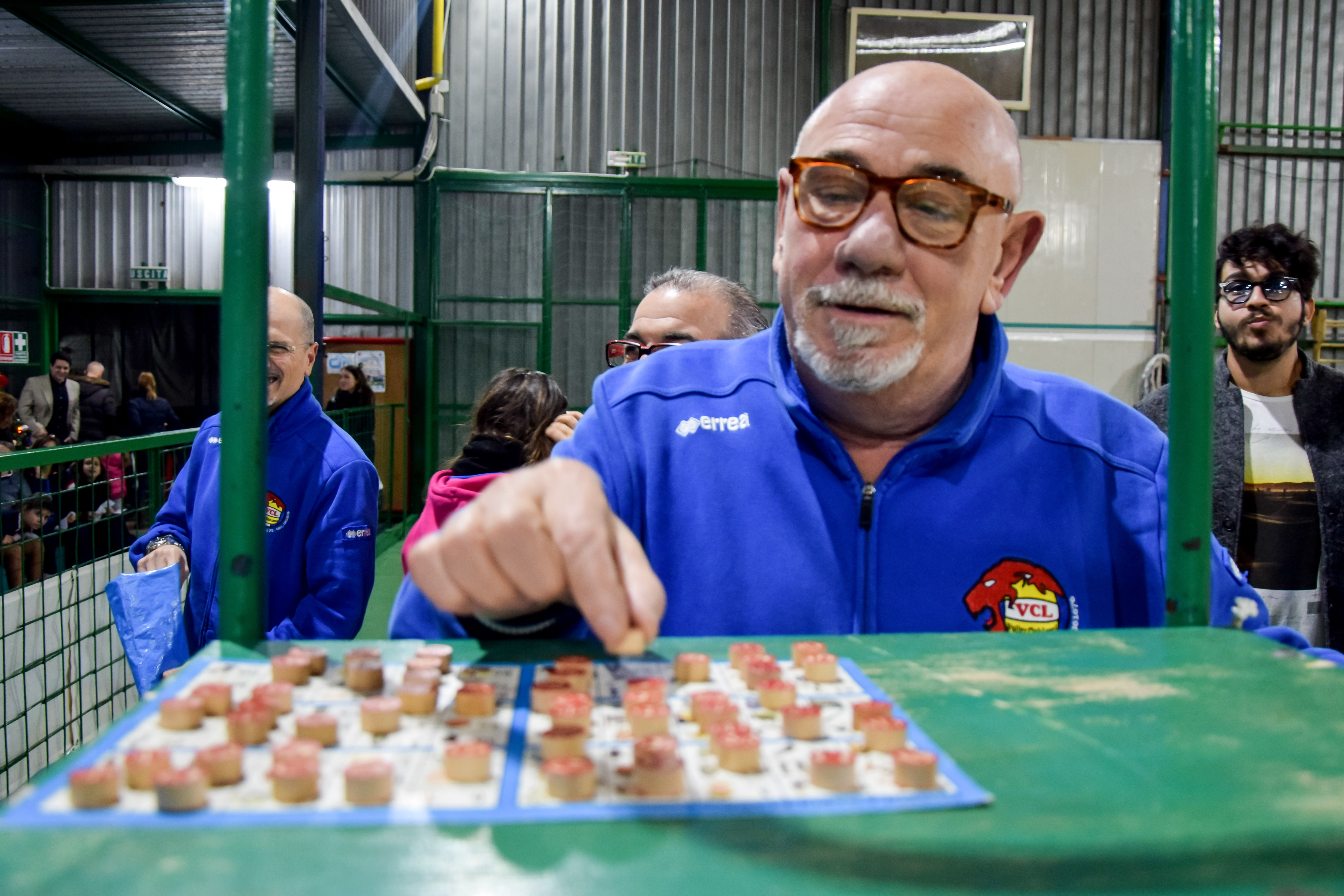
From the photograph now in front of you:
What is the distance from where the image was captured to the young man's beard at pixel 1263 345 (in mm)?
3039

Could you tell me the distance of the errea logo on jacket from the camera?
1426mm

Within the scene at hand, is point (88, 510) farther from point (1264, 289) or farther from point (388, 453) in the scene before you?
Answer: point (388, 453)

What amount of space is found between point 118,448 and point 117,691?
0.85 metres

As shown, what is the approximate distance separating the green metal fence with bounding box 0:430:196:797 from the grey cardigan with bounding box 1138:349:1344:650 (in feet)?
11.3

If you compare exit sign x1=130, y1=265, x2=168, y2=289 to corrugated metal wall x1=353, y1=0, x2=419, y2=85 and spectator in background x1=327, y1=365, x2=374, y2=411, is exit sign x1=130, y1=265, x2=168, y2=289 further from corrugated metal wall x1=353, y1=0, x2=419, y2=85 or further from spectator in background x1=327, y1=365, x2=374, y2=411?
corrugated metal wall x1=353, y1=0, x2=419, y2=85

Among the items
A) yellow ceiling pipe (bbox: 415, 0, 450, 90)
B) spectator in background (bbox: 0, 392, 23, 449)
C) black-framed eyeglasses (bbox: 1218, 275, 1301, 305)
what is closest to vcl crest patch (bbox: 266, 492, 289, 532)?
black-framed eyeglasses (bbox: 1218, 275, 1301, 305)

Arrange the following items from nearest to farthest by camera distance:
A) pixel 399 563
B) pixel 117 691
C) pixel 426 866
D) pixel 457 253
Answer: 1. pixel 426 866
2. pixel 117 691
3. pixel 399 563
4. pixel 457 253

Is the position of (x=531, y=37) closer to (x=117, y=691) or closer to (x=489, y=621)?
(x=117, y=691)

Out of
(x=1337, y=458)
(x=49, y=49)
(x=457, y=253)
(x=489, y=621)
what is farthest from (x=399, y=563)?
(x=489, y=621)

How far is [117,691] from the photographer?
10.7ft

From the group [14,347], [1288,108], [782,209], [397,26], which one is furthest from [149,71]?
[1288,108]

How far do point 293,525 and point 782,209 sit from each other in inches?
72.8

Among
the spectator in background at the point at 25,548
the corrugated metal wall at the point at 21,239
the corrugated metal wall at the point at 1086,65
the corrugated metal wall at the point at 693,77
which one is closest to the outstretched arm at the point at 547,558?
the spectator in background at the point at 25,548

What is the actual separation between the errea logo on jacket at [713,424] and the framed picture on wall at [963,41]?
31.4ft
